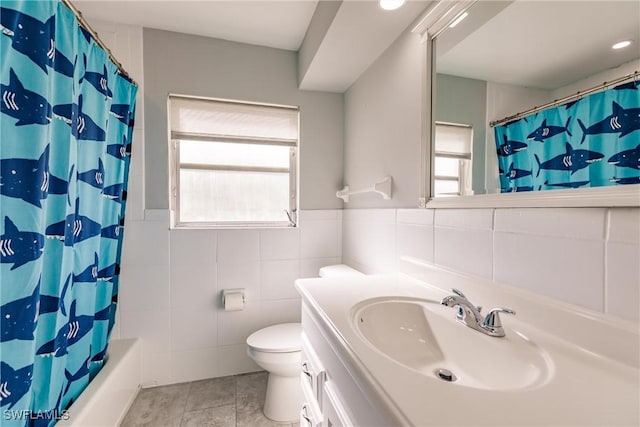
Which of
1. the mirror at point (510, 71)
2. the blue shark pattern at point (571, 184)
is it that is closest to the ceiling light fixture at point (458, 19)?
the mirror at point (510, 71)

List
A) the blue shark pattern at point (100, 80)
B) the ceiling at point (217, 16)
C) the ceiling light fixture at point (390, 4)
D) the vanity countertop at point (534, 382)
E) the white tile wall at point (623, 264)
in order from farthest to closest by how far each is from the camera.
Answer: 1. the ceiling at point (217, 16)
2. the blue shark pattern at point (100, 80)
3. the ceiling light fixture at point (390, 4)
4. the white tile wall at point (623, 264)
5. the vanity countertop at point (534, 382)

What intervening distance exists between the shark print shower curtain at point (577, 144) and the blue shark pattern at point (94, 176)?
5.37 feet

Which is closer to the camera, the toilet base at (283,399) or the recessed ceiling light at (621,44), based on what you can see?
the recessed ceiling light at (621,44)

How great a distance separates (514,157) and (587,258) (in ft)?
1.14

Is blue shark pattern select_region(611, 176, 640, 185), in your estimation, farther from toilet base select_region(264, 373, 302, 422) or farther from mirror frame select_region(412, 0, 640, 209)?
toilet base select_region(264, 373, 302, 422)

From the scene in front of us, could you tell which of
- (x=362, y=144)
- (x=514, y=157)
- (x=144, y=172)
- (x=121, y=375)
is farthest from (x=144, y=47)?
(x=514, y=157)

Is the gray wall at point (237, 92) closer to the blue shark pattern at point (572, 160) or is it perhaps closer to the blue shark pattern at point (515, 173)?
the blue shark pattern at point (515, 173)

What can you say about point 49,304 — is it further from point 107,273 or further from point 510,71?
point 510,71

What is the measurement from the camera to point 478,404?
0.45 m

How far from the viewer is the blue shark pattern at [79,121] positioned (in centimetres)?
97

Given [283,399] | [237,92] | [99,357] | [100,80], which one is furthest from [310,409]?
[237,92]

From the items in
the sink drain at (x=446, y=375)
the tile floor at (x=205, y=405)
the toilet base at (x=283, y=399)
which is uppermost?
the sink drain at (x=446, y=375)

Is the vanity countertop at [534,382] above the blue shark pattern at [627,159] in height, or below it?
below

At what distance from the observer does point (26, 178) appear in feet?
2.72
